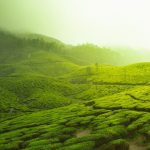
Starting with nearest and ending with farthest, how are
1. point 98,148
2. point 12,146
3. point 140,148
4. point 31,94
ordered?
1. point 98,148
2. point 140,148
3. point 12,146
4. point 31,94

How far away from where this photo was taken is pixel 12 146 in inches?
1748

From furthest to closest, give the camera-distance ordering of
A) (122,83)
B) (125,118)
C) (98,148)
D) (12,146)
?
(122,83) → (125,118) → (12,146) → (98,148)

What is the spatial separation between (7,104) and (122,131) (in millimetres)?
92835

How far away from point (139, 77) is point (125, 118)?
129189mm

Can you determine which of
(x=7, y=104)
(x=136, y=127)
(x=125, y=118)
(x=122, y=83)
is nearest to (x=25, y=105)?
(x=7, y=104)

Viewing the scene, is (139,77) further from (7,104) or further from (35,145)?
(35,145)

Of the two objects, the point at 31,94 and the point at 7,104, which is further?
the point at 31,94

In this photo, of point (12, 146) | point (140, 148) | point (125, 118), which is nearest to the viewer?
point (140, 148)

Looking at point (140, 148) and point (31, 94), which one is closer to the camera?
point (140, 148)

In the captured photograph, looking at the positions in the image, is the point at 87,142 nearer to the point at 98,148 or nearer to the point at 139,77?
the point at 98,148

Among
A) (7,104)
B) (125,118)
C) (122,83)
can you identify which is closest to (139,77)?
(122,83)

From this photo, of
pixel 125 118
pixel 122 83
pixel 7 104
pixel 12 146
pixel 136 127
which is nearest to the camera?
pixel 12 146

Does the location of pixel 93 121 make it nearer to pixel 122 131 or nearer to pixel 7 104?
pixel 122 131

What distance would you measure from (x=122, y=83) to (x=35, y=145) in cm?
13786
